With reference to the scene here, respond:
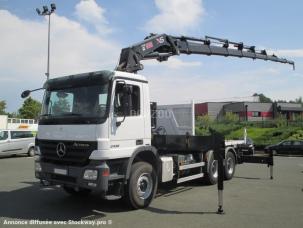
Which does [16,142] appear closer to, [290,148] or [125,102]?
[125,102]

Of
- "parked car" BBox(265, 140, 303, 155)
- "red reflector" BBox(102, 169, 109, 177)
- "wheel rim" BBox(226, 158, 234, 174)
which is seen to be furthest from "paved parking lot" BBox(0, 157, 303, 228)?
"parked car" BBox(265, 140, 303, 155)

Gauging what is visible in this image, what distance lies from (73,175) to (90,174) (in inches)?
18.1

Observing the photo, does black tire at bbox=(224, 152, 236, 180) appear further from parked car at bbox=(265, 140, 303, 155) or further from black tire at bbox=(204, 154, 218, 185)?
parked car at bbox=(265, 140, 303, 155)

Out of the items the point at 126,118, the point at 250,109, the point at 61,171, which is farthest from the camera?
the point at 250,109

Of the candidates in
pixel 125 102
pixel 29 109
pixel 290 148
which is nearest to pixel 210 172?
pixel 125 102

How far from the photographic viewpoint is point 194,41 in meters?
13.2

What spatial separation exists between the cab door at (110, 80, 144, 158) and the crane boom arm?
1.61 meters

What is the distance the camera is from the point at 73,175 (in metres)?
7.12

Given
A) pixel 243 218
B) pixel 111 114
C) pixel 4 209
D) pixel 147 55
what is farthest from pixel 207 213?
pixel 147 55

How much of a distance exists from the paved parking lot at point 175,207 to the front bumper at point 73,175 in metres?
0.69

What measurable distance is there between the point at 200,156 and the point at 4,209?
5.45m

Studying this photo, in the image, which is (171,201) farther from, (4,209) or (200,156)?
(4,209)

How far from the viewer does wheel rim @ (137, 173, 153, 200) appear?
7802 mm

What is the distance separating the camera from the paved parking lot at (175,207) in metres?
6.84
